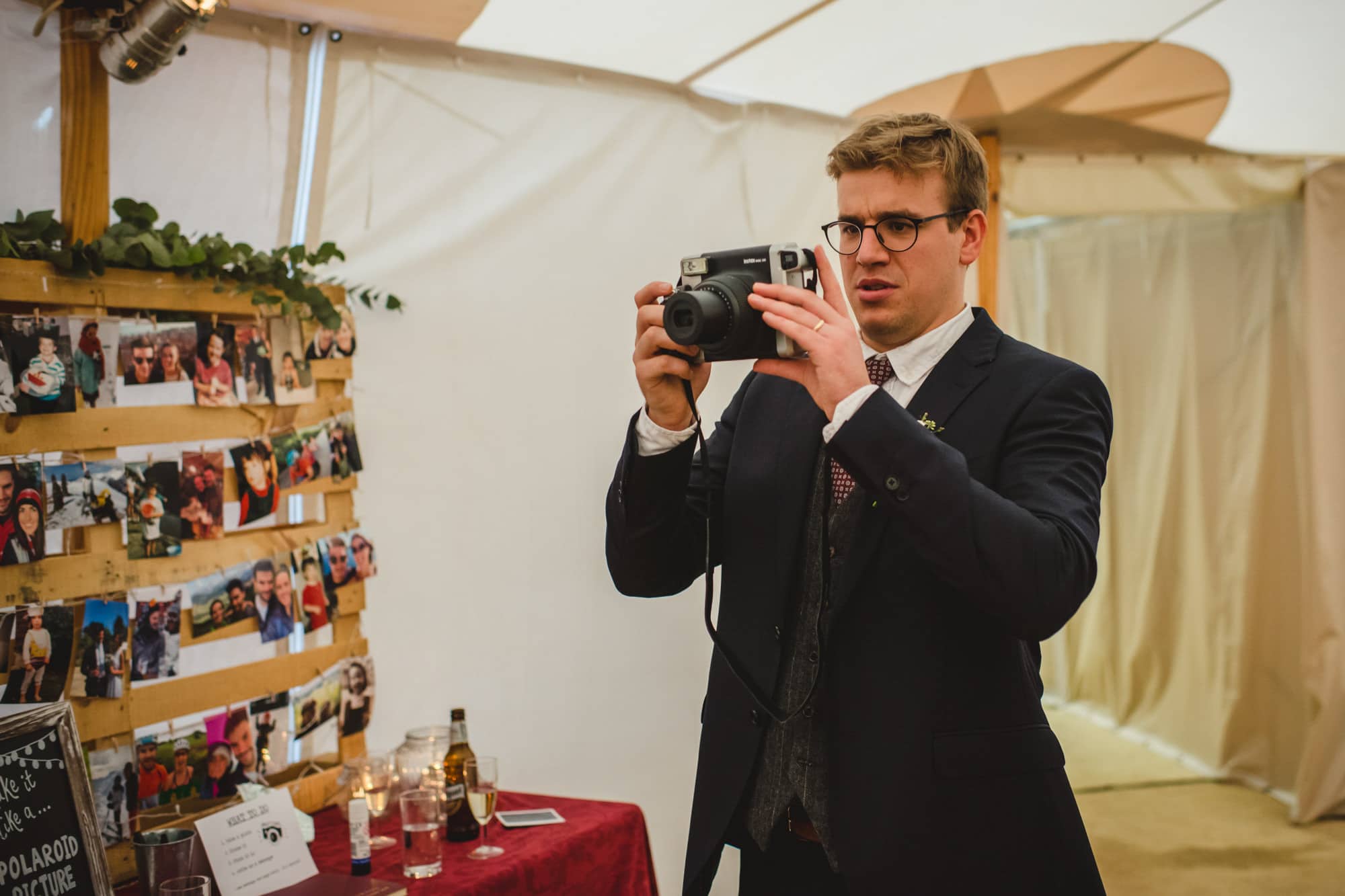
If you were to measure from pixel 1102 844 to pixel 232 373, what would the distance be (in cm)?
335

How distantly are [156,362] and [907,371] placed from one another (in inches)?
52.8

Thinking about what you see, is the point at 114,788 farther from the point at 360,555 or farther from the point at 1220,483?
the point at 1220,483

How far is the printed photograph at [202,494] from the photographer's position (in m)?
1.95

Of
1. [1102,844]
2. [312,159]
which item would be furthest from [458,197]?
[1102,844]

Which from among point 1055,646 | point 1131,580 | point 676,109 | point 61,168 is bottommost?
point 1055,646

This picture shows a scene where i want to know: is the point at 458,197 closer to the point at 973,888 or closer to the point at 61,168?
the point at 61,168

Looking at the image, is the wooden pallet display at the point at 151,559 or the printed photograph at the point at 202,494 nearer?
the wooden pallet display at the point at 151,559

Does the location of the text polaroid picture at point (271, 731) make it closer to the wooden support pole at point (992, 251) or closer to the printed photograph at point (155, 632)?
the printed photograph at point (155, 632)

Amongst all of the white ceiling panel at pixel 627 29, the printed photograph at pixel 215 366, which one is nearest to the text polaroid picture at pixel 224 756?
the printed photograph at pixel 215 366

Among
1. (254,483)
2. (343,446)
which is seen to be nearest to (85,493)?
Answer: (254,483)

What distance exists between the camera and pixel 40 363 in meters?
1.74

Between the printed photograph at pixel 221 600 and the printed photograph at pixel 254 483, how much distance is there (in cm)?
9

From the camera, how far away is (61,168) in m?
1.94

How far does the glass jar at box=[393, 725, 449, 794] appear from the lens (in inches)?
77.5
